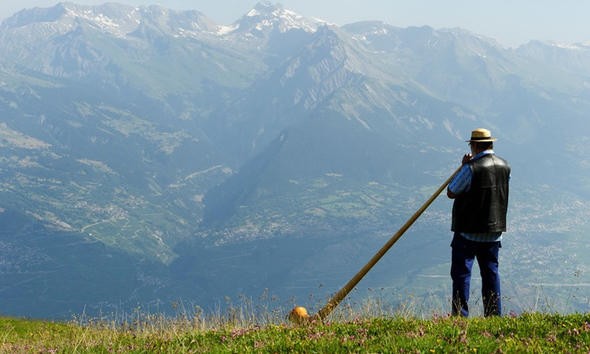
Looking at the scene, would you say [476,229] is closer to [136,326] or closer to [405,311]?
[405,311]

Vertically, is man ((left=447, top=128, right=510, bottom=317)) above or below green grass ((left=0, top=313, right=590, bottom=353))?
above

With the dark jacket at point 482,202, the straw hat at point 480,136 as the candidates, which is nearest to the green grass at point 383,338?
the dark jacket at point 482,202

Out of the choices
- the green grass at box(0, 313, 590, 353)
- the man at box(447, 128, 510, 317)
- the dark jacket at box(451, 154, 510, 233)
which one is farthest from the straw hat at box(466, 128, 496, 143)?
the green grass at box(0, 313, 590, 353)

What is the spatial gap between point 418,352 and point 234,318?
203 inches

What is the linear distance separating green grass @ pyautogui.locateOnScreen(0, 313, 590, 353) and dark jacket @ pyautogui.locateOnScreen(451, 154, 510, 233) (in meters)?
1.91

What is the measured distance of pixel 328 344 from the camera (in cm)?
702

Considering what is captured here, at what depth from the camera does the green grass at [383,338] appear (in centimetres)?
652

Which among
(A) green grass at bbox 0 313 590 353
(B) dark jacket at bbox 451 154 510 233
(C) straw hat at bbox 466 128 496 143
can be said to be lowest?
(A) green grass at bbox 0 313 590 353

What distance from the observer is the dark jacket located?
32.2 ft

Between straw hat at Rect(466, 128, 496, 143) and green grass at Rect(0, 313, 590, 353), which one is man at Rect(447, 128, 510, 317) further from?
green grass at Rect(0, 313, 590, 353)

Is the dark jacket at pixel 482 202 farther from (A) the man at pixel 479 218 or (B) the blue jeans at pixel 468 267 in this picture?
(B) the blue jeans at pixel 468 267

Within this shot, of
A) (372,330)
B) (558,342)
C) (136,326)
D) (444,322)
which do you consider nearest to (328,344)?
(372,330)

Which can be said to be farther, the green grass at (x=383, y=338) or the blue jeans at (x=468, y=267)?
the blue jeans at (x=468, y=267)

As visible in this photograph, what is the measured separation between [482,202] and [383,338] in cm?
363
